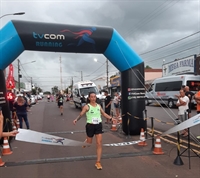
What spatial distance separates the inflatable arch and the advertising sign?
19.1 meters

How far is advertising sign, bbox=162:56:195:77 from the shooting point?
85.4ft

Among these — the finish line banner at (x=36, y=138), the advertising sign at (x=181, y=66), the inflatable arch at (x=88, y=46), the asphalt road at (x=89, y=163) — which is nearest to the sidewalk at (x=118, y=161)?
the asphalt road at (x=89, y=163)

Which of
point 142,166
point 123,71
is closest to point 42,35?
point 123,71

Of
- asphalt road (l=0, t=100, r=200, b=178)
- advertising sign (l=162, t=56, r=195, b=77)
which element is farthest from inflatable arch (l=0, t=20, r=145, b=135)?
advertising sign (l=162, t=56, r=195, b=77)

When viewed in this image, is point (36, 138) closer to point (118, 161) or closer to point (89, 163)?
point (89, 163)

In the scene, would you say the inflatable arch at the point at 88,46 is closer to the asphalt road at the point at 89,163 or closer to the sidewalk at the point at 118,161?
the sidewalk at the point at 118,161

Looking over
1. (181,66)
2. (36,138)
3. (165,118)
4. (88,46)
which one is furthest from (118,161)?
(181,66)

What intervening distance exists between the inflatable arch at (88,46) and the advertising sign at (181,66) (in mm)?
19102

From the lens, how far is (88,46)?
328 inches

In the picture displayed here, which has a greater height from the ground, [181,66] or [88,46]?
[181,66]

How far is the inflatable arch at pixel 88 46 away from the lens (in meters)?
7.46

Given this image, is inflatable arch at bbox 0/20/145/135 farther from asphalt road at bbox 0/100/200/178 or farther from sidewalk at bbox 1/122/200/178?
asphalt road at bbox 0/100/200/178

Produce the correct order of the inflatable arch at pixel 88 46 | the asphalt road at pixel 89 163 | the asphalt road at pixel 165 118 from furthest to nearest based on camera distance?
the asphalt road at pixel 165 118, the inflatable arch at pixel 88 46, the asphalt road at pixel 89 163

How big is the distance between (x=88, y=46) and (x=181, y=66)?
22369 millimetres
